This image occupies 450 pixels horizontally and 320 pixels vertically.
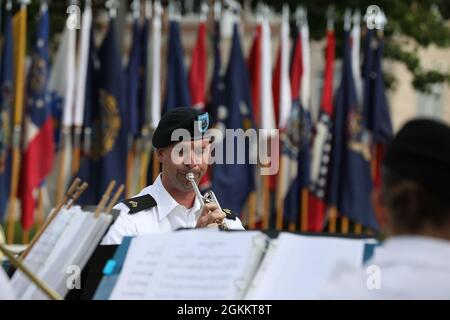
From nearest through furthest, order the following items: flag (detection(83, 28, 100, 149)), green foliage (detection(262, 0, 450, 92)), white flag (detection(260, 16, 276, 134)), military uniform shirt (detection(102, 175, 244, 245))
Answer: military uniform shirt (detection(102, 175, 244, 245)) < flag (detection(83, 28, 100, 149)) < white flag (detection(260, 16, 276, 134)) < green foliage (detection(262, 0, 450, 92))

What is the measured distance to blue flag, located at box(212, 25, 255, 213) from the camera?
1226 centimetres

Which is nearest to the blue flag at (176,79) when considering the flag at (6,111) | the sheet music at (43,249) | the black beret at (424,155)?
the flag at (6,111)

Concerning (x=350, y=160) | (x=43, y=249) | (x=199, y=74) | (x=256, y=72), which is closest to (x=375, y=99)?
(x=350, y=160)

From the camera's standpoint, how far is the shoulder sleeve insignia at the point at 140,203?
15.7ft

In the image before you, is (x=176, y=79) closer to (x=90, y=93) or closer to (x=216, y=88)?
(x=216, y=88)

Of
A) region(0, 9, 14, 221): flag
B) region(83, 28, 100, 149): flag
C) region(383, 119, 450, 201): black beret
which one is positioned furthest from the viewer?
region(83, 28, 100, 149): flag

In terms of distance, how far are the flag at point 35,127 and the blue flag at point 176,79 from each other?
1394 mm

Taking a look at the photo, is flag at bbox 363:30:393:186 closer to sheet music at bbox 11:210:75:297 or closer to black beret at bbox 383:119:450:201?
sheet music at bbox 11:210:75:297

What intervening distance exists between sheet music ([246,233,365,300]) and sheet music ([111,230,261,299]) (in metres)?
0.07

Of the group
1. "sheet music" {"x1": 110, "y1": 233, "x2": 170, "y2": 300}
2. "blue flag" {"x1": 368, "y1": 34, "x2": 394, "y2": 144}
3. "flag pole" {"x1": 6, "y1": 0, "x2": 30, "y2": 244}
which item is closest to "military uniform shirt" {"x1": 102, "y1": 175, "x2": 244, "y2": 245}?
"sheet music" {"x1": 110, "y1": 233, "x2": 170, "y2": 300}

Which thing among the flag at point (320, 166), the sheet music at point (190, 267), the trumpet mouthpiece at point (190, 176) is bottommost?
the flag at point (320, 166)

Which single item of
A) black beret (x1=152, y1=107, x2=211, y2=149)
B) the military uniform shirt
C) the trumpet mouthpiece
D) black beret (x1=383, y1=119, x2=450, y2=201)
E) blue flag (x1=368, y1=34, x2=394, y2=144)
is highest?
black beret (x1=383, y1=119, x2=450, y2=201)

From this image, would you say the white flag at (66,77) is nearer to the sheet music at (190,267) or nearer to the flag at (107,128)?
the flag at (107,128)
